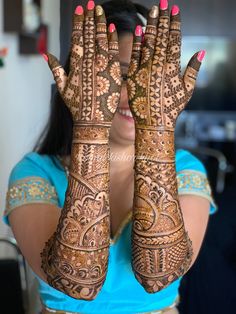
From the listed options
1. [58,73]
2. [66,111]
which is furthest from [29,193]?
[58,73]

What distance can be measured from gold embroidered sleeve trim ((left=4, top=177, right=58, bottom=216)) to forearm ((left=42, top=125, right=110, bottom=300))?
15cm

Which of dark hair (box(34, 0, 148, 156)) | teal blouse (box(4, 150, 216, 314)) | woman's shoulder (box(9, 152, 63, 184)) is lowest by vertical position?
teal blouse (box(4, 150, 216, 314))

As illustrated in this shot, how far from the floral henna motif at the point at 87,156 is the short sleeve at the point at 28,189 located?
0.48 ft

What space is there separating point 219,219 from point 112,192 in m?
1.43

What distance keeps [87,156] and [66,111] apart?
164 mm

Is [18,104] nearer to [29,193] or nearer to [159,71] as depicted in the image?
[29,193]

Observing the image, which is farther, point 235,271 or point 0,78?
point 235,271

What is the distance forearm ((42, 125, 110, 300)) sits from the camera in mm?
399

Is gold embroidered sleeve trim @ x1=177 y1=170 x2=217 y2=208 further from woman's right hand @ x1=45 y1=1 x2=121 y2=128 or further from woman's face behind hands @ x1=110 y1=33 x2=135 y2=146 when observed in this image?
woman's right hand @ x1=45 y1=1 x2=121 y2=128

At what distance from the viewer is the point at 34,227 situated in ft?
1.73

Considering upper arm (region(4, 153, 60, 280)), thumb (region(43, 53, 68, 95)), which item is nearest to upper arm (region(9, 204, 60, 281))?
upper arm (region(4, 153, 60, 280))

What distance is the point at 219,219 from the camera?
75.2 inches

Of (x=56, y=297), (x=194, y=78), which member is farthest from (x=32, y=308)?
(x=194, y=78)

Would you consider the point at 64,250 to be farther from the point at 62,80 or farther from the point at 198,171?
the point at 198,171
